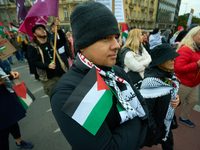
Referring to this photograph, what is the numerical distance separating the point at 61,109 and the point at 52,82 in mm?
2056

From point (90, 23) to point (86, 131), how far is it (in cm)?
70

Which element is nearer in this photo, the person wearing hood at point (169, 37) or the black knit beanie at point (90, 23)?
the black knit beanie at point (90, 23)

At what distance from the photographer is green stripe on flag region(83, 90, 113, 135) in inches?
25.3

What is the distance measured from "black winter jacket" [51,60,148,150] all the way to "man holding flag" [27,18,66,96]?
1635mm

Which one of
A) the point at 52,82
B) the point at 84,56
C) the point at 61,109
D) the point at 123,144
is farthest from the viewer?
the point at 52,82

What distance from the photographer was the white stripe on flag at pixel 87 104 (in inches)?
25.2

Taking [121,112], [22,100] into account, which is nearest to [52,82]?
[22,100]

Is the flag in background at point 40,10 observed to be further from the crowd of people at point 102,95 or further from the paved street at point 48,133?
the paved street at point 48,133

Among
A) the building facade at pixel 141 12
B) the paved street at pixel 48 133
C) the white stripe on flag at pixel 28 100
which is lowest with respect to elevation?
the paved street at pixel 48 133

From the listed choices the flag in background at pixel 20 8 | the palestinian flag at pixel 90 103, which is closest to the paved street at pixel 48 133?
the palestinian flag at pixel 90 103

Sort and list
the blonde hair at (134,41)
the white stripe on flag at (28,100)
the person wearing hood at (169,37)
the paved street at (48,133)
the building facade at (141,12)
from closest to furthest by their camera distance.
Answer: the white stripe on flag at (28,100), the paved street at (48,133), the blonde hair at (134,41), the person wearing hood at (169,37), the building facade at (141,12)

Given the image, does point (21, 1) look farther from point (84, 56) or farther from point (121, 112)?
point (121, 112)

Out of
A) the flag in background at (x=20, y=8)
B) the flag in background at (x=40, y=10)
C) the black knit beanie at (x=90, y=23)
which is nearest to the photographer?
the black knit beanie at (x=90, y=23)

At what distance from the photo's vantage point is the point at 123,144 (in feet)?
2.46
